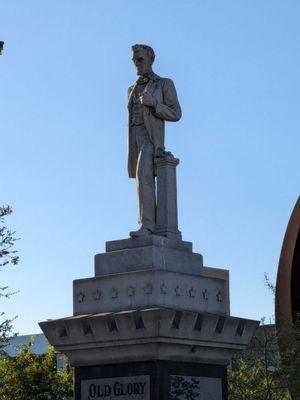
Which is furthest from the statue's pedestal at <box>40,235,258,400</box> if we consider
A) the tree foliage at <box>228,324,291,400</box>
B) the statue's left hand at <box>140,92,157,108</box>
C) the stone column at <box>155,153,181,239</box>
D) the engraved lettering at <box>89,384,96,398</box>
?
the tree foliage at <box>228,324,291,400</box>

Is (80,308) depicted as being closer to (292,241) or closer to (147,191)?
(147,191)

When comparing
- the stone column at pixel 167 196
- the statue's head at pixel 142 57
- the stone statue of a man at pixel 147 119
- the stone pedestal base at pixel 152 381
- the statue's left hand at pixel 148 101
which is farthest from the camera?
the statue's head at pixel 142 57

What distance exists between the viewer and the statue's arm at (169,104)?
15406mm

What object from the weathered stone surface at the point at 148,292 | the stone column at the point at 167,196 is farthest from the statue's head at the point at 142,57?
the weathered stone surface at the point at 148,292

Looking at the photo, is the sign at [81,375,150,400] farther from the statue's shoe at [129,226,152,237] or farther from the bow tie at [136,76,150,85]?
the bow tie at [136,76,150,85]

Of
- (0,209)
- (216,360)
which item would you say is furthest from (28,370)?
(216,360)

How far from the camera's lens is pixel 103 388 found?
14719 millimetres

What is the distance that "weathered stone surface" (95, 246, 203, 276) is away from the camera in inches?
568

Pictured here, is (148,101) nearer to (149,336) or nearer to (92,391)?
(149,336)

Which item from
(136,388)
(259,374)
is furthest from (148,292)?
(259,374)

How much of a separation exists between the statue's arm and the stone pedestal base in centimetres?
337

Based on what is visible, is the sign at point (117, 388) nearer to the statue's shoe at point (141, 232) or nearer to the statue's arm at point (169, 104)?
the statue's shoe at point (141, 232)

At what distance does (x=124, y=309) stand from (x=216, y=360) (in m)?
1.65

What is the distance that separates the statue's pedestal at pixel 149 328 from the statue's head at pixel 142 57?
247cm
